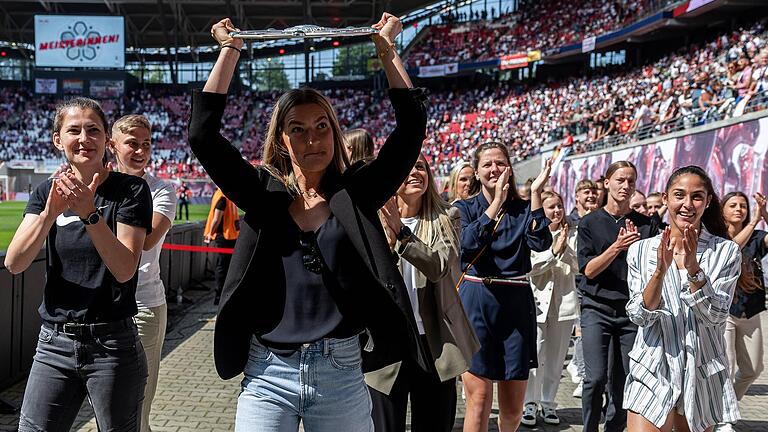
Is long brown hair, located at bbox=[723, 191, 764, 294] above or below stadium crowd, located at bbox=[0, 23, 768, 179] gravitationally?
below

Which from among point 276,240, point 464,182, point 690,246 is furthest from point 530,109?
point 276,240

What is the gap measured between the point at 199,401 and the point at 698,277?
14.1 ft

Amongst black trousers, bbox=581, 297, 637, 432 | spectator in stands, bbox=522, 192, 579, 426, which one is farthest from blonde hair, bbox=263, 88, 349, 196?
spectator in stands, bbox=522, 192, 579, 426

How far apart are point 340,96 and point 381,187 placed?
55.5 m

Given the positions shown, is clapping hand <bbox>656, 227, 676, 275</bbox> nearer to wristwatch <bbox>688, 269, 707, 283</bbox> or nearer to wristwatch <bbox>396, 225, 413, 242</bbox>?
wristwatch <bbox>688, 269, 707, 283</bbox>

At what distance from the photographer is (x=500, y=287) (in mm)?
4434

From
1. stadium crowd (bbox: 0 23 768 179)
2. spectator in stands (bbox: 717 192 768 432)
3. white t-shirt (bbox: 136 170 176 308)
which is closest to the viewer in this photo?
white t-shirt (bbox: 136 170 176 308)

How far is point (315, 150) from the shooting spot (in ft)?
7.93

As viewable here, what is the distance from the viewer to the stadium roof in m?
49.0

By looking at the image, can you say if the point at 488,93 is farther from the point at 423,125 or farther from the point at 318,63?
the point at 423,125

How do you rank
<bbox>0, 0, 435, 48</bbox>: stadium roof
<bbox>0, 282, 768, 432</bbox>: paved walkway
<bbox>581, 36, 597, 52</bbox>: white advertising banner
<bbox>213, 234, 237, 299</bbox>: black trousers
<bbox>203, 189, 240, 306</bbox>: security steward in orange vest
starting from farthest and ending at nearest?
<bbox>0, 0, 435, 48</bbox>: stadium roof
<bbox>581, 36, 597, 52</bbox>: white advertising banner
<bbox>213, 234, 237, 299</bbox>: black trousers
<bbox>203, 189, 240, 306</bbox>: security steward in orange vest
<bbox>0, 282, 768, 432</bbox>: paved walkway

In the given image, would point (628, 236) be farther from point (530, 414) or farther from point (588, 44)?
point (588, 44)

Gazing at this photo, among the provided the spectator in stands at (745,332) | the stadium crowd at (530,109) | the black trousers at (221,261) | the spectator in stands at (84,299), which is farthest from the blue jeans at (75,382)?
the stadium crowd at (530,109)

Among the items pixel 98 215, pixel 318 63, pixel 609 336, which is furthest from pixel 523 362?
pixel 318 63
